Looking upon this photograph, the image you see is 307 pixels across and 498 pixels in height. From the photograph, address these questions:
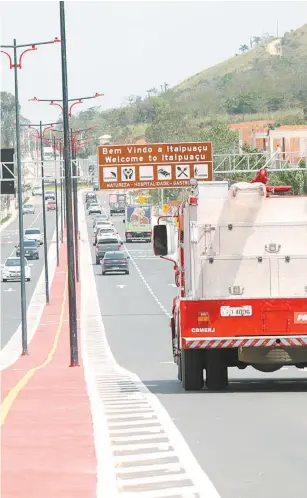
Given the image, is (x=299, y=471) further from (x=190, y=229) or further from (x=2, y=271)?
(x=2, y=271)

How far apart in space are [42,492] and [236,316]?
11.7 metres

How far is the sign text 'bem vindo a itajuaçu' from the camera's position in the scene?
183 ft

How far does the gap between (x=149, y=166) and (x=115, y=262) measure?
124 feet

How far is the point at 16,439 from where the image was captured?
1561cm


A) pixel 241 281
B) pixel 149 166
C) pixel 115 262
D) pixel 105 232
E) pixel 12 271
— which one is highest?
pixel 149 166

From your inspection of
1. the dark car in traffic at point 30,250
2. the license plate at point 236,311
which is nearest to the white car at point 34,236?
the dark car in traffic at point 30,250

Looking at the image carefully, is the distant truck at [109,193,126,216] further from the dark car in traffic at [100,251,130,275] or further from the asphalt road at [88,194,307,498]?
the asphalt road at [88,194,307,498]

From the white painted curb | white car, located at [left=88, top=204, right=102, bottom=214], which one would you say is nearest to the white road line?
the white painted curb

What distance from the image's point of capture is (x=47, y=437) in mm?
15812

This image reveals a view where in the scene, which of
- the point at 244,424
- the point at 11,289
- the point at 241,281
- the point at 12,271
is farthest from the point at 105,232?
the point at 244,424

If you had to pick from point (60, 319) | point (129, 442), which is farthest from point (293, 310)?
point (60, 319)

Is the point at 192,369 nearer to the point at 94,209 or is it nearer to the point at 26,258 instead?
the point at 26,258

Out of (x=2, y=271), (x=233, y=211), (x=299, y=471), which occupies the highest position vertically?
(x=233, y=211)

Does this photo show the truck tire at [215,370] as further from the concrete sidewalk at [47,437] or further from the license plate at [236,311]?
the concrete sidewalk at [47,437]
